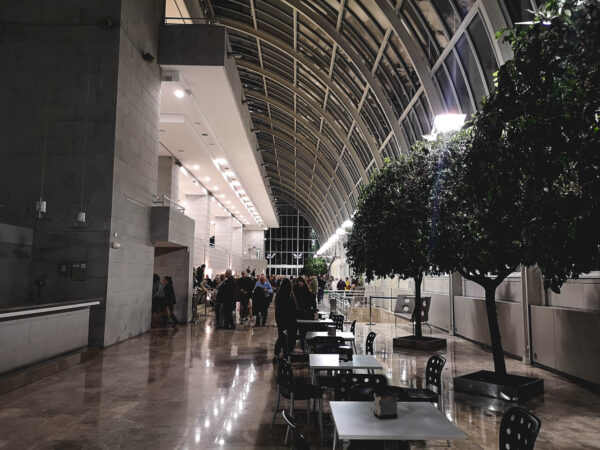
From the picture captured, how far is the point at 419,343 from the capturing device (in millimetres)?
10289

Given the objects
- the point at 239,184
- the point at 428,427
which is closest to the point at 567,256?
the point at 428,427

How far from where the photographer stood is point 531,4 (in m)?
7.72

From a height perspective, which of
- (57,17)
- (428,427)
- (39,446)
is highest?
(57,17)

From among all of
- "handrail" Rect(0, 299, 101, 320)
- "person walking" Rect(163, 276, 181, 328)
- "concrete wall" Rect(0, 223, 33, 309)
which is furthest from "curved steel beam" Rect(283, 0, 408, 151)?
"handrail" Rect(0, 299, 101, 320)

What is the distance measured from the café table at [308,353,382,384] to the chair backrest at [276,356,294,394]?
40cm

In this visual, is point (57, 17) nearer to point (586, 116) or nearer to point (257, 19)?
point (257, 19)

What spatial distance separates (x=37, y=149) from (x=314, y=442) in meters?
8.96

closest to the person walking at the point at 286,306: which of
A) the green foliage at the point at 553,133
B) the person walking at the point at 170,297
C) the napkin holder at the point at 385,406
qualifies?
the green foliage at the point at 553,133

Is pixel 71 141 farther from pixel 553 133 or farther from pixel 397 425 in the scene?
pixel 553 133

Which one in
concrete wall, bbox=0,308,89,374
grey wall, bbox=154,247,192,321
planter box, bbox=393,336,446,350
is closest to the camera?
concrete wall, bbox=0,308,89,374

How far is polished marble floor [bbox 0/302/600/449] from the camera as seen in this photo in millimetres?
4359

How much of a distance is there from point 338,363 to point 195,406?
179cm

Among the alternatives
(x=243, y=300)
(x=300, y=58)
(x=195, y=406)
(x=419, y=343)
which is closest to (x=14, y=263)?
A: (x=195, y=406)

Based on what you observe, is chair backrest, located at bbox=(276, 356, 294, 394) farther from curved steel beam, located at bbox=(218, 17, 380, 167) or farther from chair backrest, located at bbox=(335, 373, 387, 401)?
curved steel beam, located at bbox=(218, 17, 380, 167)
